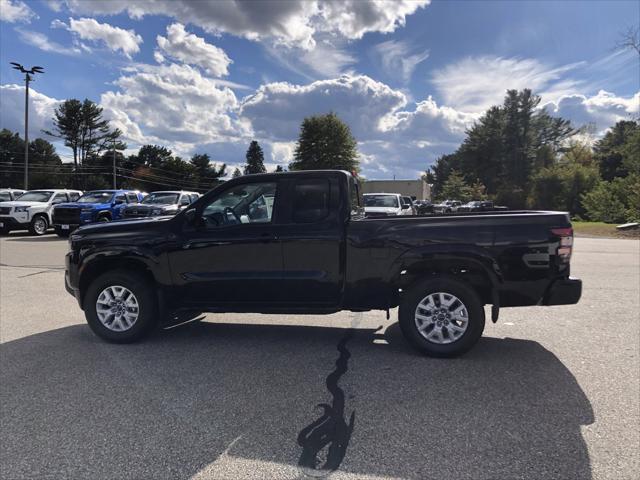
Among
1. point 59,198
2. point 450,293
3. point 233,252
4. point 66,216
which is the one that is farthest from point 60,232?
point 450,293

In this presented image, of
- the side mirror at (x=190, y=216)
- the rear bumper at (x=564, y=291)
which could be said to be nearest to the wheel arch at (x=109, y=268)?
the side mirror at (x=190, y=216)

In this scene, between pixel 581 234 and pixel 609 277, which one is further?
pixel 581 234

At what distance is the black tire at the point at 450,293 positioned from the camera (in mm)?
4840

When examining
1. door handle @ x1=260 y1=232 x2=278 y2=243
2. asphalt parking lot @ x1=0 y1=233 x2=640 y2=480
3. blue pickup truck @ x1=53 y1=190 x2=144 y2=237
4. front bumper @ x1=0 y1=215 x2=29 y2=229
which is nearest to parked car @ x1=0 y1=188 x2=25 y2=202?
front bumper @ x1=0 y1=215 x2=29 y2=229

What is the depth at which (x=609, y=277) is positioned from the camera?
10195mm

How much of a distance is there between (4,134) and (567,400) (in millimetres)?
101306

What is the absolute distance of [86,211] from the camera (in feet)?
61.2

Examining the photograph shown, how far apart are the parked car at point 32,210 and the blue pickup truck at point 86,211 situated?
1321mm

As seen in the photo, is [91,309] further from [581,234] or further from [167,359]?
[581,234]

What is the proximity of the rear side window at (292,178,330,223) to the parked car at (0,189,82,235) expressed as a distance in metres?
18.4

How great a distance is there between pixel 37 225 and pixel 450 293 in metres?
20.0

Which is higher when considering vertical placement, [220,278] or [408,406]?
[220,278]

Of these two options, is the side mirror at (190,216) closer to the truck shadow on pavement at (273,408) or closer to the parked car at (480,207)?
the truck shadow on pavement at (273,408)

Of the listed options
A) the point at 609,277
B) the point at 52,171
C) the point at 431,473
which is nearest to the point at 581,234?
the point at 609,277
